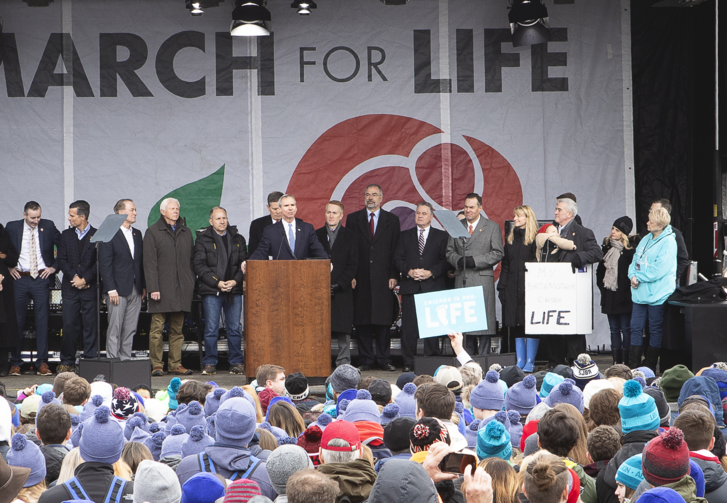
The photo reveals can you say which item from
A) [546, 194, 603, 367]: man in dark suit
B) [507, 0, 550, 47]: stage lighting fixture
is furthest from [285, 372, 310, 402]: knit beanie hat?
[507, 0, 550, 47]: stage lighting fixture

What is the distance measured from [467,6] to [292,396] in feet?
21.3

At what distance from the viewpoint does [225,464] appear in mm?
3512

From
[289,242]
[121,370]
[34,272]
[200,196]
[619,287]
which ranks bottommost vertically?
[121,370]

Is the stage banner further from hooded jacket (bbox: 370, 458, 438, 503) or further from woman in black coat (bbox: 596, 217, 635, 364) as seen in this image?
hooded jacket (bbox: 370, 458, 438, 503)

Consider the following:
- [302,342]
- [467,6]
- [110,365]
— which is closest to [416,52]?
[467,6]

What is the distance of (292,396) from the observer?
18.5 feet

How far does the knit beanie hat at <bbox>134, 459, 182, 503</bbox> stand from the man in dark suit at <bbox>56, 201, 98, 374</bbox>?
637 centimetres

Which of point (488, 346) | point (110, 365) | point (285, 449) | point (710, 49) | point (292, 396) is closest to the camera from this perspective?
point (285, 449)

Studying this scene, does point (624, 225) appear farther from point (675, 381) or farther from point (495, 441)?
point (495, 441)

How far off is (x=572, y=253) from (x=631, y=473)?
17.9 ft

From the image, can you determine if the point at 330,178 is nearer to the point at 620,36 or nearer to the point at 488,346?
the point at 488,346

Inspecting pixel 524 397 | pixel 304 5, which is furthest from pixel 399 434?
pixel 304 5

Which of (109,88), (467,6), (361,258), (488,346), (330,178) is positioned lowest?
(488,346)

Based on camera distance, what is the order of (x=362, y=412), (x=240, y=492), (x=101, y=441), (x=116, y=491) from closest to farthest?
(x=240, y=492)
(x=116, y=491)
(x=101, y=441)
(x=362, y=412)
